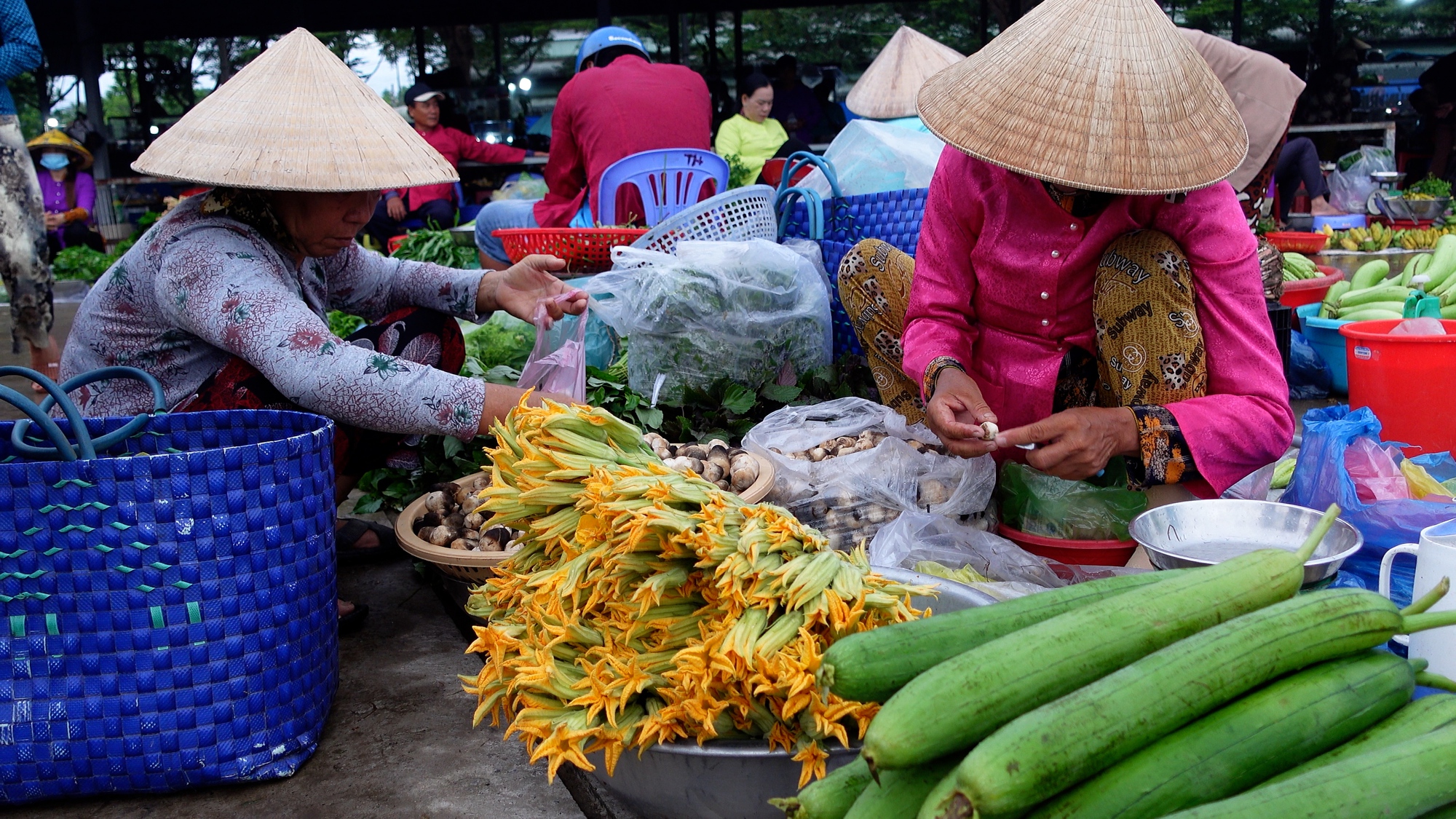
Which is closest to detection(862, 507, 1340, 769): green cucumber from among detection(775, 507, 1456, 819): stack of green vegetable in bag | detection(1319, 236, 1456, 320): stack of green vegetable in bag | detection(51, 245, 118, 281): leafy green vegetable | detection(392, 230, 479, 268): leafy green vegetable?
detection(775, 507, 1456, 819): stack of green vegetable in bag

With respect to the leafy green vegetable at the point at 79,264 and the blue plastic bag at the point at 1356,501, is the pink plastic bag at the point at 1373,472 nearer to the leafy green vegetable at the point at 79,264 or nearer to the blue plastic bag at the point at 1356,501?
the blue plastic bag at the point at 1356,501

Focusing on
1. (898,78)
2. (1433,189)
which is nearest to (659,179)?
(898,78)

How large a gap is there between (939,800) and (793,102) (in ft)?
39.1

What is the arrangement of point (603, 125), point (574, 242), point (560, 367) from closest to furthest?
point (560, 367), point (574, 242), point (603, 125)

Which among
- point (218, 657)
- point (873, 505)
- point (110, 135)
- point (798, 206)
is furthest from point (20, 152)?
point (110, 135)

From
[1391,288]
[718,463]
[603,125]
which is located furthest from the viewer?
[603,125]

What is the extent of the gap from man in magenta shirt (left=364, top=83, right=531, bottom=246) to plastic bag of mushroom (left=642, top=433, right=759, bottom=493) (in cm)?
613

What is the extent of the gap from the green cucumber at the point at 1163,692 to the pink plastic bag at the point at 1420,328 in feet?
7.01

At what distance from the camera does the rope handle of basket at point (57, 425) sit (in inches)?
62.2

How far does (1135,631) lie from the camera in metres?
1.09

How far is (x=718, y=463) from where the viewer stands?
2506mm

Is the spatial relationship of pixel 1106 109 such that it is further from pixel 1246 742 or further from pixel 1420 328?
pixel 1420 328

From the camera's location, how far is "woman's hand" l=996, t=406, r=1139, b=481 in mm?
2002

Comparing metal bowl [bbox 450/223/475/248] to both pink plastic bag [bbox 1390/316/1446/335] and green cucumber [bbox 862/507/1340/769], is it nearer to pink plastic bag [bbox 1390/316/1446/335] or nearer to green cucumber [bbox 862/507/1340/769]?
pink plastic bag [bbox 1390/316/1446/335]
